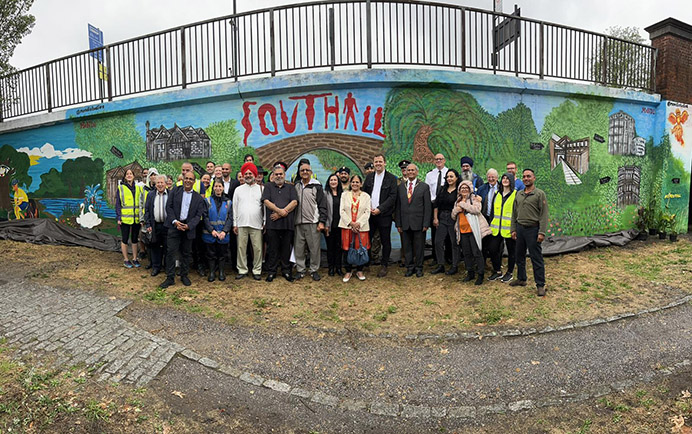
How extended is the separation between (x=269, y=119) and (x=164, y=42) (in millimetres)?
3303

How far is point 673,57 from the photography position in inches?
420

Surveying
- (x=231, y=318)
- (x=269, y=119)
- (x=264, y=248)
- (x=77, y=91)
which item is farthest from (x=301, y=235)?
(x=77, y=91)

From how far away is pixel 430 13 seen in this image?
8.31 meters

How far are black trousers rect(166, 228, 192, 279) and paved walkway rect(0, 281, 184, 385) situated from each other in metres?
0.94

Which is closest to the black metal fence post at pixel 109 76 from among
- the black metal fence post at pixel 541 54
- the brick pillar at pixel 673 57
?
the black metal fence post at pixel 541 54

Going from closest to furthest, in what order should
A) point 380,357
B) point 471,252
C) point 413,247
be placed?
point 380,357 → point 471,252 → point 413,247

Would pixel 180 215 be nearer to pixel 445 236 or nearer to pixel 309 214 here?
pixel 309 214

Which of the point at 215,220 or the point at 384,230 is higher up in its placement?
the point at 215,220

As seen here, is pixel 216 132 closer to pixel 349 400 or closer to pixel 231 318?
pixel 231 318

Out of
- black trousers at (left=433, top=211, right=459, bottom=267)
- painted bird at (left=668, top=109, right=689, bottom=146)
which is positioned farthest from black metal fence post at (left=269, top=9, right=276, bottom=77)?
painted bird at (left=668, top=109, right=689, bottom=146)

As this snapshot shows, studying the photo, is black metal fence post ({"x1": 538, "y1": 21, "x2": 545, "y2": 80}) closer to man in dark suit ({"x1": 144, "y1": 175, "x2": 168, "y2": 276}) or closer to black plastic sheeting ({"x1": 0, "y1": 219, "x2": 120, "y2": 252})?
man in dark suit ({"x1": 144, "y1": 175, "x2": 168, "y2": 276})

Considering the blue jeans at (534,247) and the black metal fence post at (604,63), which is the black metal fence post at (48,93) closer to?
the blue jeans at (534,247)

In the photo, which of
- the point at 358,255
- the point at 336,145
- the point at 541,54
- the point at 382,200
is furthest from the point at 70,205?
the point at 541,54

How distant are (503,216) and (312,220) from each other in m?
3.09
